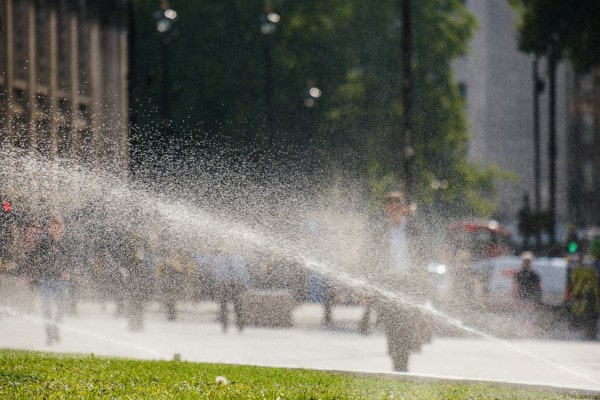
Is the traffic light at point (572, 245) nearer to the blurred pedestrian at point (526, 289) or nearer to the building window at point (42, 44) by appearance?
the blurred pedestrian at point (526, 289)

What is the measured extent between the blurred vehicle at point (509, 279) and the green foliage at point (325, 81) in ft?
59.8

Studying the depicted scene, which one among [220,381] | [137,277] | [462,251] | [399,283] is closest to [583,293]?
[462,251]

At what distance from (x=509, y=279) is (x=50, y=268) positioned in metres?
11.5

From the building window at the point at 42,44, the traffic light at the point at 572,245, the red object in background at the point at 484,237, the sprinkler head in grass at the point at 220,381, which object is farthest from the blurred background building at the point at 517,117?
the sprinkler head in grass at the point at 220,381

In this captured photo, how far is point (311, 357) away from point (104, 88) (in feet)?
91.0

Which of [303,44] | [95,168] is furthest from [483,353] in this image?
[303,44]

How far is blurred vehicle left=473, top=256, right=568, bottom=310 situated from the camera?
24.2 meters

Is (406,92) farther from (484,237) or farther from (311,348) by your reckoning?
(484,237)

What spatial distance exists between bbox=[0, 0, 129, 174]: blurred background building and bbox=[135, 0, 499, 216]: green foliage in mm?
2443

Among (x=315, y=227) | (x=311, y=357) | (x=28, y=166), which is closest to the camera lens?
(x=311, y=357)

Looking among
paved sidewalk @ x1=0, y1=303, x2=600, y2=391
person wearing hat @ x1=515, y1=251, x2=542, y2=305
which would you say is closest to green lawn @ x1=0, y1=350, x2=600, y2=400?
paved sidewalk @ x1=0, y1=303, x2=600, y2=391

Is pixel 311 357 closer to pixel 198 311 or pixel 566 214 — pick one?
pixel 198 311

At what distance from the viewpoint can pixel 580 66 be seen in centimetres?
2861

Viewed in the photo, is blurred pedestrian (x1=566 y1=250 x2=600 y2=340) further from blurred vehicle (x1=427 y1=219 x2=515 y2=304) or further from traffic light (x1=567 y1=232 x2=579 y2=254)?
traffic light (x1=567 y1=232 x2=579 y2=254)
